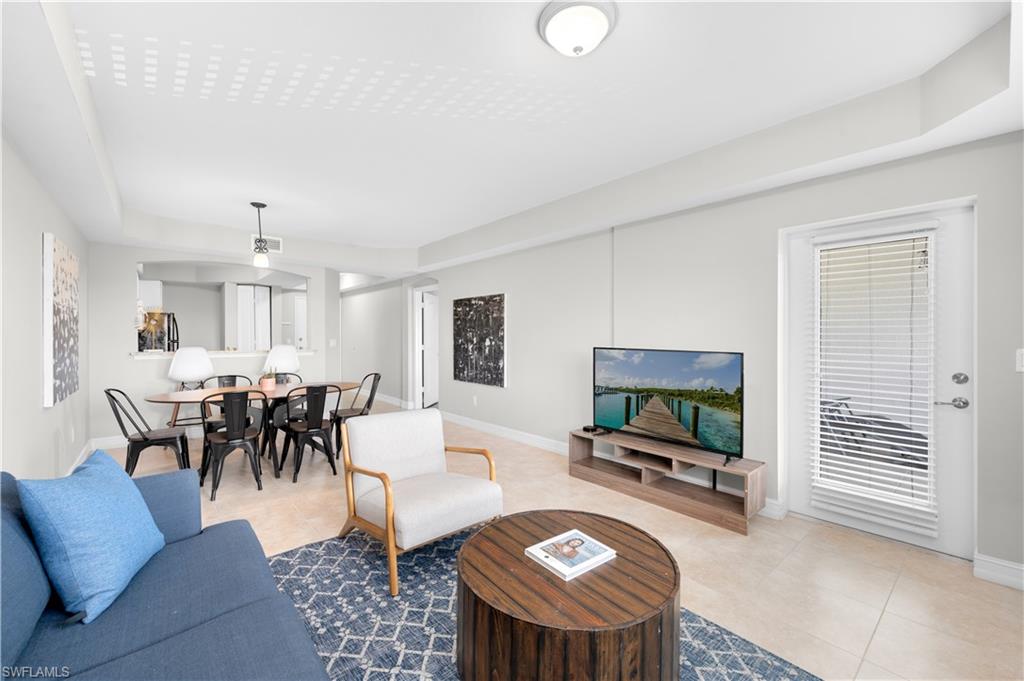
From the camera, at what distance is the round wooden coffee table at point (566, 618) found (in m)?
1.36

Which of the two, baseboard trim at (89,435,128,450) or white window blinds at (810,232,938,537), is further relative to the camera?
baseboard trim at (89,435,128,450)

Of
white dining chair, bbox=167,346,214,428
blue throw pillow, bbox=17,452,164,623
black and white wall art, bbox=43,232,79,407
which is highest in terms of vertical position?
black and white wall art, bbox=43,232,79,407

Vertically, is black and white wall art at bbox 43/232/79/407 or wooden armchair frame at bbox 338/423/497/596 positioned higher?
black and white wall art at bbox 43/232/79/407

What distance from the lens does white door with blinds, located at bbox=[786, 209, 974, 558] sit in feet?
8.32

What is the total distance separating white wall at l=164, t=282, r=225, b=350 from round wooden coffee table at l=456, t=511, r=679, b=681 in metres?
8.77

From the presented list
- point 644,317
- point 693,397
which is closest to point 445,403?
point 644,317

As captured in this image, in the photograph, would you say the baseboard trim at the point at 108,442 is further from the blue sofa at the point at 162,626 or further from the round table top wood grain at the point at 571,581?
the round table top wood grain at the point at 571,581

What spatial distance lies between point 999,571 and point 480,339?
4749mm

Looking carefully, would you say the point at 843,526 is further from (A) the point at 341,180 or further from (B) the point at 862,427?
(A) the point at 341,180

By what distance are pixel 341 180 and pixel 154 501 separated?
269 cm

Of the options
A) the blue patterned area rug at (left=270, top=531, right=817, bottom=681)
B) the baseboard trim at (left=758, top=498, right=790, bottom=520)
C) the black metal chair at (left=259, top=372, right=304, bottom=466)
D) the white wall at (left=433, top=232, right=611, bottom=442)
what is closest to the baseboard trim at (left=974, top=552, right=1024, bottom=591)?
the baseboard trim at (left=758, top=498, right=790, bottom=520)

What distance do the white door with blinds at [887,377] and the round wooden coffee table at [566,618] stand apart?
1.94 meters

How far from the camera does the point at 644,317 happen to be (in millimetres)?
3969

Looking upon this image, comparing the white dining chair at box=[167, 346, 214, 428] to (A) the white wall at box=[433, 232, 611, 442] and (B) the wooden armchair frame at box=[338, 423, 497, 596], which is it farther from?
(B) the wooden armchair frame at box=[338, 423, 497, 596]
